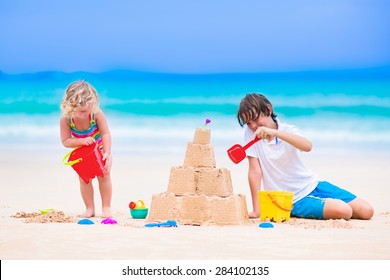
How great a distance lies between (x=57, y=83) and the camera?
18.0 metres

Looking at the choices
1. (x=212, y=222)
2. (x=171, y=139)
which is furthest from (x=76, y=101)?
(x=171, y=139)

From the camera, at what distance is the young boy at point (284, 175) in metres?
5.02

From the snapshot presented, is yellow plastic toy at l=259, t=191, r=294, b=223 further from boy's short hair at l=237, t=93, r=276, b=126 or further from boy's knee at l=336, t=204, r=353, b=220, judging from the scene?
boy's short hair at l=237, t=93, r=276, b=126

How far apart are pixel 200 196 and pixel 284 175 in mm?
829

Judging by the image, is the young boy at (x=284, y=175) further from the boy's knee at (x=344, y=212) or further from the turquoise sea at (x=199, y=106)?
the turquoise sea at (x=199, y=106)

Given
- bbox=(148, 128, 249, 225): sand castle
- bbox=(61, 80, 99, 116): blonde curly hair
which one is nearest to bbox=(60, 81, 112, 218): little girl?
bbox=(61, 80, 99, 116): blonde curly hair

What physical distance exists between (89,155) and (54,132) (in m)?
10.9

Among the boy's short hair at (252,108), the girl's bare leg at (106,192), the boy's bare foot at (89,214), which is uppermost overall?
A: the boy's short hair at (252,108)

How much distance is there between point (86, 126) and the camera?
5070 millimetres

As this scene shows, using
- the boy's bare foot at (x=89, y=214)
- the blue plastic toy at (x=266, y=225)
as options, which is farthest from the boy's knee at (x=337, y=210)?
the boy's bare foot at (x=89, y=214)

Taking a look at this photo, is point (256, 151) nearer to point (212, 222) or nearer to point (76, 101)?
point (212, 222)

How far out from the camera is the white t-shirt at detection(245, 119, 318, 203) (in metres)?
5.13

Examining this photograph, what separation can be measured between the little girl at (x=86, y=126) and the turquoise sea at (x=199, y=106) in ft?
30.9

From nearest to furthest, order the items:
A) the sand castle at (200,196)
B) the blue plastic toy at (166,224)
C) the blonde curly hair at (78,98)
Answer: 1. the blue plastic toy at (166,224)
2. the sand castle at (200,196)
3. the blonde curly hair at (78,98)
